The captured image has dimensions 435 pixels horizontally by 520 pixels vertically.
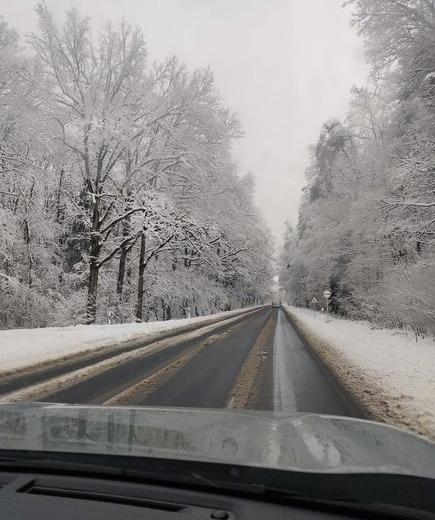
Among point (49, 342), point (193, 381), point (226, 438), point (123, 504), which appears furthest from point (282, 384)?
point (49, 342)

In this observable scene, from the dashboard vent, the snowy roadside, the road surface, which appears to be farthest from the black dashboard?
the road surface

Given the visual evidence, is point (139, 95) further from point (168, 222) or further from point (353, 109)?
point (353, 109)

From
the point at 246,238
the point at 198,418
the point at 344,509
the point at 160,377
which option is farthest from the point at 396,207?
the point at 246,238

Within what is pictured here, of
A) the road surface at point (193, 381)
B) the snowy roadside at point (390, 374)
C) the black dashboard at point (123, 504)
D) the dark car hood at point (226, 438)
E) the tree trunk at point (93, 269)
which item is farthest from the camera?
the tree trunk at point (93, 269)

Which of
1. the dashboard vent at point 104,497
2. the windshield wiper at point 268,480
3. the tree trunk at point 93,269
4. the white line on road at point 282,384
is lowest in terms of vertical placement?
the white line on road at point 282,384

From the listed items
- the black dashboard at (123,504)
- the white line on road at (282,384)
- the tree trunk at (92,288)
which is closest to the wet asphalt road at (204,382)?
the white line on road at (282,384)

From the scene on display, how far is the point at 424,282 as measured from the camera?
51.2 feet

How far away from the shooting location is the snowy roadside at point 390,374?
6.34 metres

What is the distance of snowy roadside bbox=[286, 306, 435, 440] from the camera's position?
6340 millimetres

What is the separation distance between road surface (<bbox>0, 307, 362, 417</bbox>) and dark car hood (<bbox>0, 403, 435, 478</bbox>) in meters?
2.91

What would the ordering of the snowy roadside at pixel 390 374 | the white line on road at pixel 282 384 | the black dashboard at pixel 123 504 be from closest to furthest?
the black dashboard at pixel 123 504 → the snowy roadside at pixel 390 374 → the white line on road at pixel 282 384

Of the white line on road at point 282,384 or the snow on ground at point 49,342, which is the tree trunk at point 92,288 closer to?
the snow on ground at point 49,342

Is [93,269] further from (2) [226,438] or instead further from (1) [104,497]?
(1) [104,497]

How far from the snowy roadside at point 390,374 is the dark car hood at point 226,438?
2.71m
